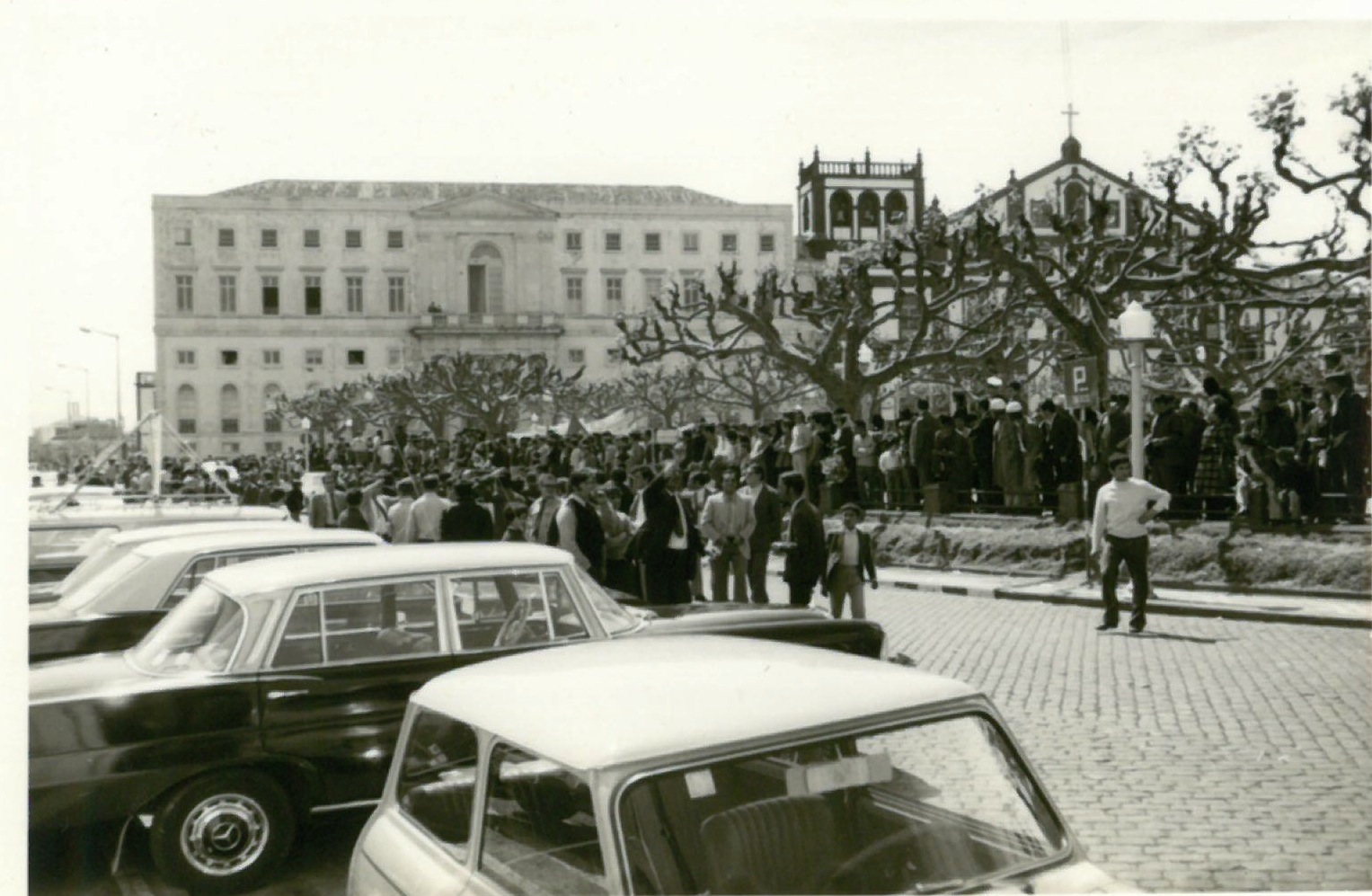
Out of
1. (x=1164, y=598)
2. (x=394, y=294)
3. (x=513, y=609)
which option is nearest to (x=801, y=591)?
(x=1164, y=598)

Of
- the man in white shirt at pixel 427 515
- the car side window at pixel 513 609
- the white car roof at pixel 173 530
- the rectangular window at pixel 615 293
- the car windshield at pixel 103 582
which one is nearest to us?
the car side window at pixel 513 609

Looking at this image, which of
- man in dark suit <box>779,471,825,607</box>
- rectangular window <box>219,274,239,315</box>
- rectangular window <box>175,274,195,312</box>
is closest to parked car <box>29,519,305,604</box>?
man in dark suit <box>779,471,825,607</box>

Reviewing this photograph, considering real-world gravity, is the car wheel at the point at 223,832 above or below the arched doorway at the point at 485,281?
below

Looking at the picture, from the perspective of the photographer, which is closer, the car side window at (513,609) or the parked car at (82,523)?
the car side window at (513,609)

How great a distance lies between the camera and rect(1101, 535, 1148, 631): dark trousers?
11258mm

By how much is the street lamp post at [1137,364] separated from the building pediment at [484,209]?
49.2 m

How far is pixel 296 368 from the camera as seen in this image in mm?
65125

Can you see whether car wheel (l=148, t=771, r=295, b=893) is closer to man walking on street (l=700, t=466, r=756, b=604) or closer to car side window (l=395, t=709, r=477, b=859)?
car side window (l=395, t=709, r=477, b=859)

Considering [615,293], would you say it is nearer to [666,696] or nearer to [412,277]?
[412,277]

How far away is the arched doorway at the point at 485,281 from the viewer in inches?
2990

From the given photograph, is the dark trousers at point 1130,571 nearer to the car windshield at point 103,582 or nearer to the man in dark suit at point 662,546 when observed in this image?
the man in dark suit at point 662,546

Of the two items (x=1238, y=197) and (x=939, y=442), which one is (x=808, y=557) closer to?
(x=939, y=442)

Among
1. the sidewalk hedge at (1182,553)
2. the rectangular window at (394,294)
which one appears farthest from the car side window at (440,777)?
the rectangular window at (394,294)

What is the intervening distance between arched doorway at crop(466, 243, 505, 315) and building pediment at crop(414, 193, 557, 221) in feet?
10.0
